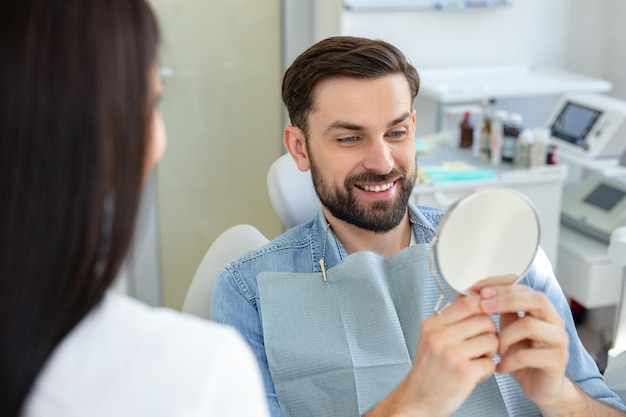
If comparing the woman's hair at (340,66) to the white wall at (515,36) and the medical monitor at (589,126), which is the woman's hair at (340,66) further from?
the white wall at (515,36)

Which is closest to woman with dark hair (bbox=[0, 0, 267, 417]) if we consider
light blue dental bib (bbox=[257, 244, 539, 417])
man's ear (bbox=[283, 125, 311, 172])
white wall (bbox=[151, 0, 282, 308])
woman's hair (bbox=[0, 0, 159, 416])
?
woman's hair (bbox=[0, 0, 159, 416])

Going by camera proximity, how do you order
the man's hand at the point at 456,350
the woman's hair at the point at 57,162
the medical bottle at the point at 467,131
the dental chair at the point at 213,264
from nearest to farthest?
the woman's hair at the point at 57,162
the man's hand at the point at 456,350
the dental chair at the point at 213,264
the medical bottle at the point at 467,131

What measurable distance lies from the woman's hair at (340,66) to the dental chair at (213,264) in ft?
0.83

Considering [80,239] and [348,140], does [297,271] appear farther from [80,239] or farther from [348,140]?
[80,239]

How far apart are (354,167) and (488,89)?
1711 mm

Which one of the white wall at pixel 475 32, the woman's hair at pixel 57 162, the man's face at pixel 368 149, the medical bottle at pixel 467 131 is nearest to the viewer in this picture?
the woman's hair at pixel 57 162

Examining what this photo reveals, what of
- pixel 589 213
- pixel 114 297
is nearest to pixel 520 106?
pixel 589 213

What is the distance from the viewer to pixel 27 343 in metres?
0.63

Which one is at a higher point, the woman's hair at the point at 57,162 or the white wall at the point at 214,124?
the woman's hair at the point at 57,162

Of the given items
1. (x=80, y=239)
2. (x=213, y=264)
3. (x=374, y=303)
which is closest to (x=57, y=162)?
(x=80, y=239)

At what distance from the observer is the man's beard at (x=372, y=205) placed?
1.49m

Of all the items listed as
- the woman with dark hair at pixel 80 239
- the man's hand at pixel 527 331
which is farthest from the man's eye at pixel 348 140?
the woman with dark hair at pixel 80 239

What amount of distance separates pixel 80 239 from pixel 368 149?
3.02ft

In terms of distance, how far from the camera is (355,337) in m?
1.33
